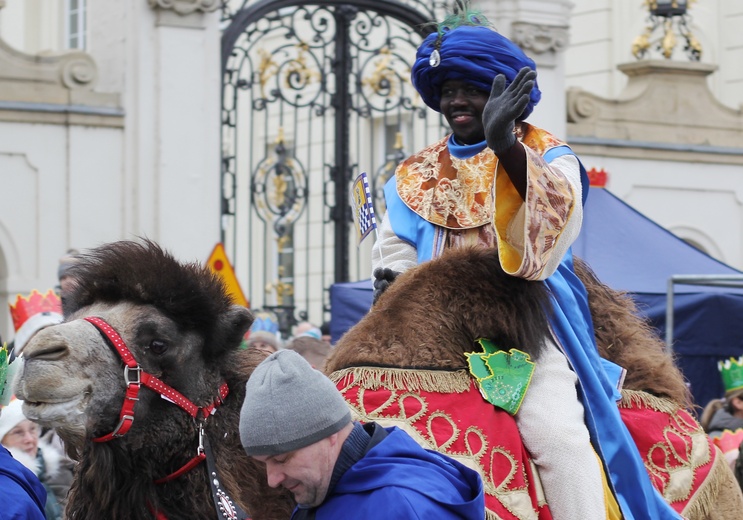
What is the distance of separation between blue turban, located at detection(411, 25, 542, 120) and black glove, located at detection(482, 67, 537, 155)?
345 millimetres

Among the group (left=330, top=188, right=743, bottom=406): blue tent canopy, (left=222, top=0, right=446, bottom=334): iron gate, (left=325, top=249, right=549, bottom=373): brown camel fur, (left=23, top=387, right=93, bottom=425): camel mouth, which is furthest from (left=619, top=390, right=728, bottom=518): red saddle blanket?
(left=222, top=0, right=446, bottom=334): iron gate

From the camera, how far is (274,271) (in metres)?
14.6

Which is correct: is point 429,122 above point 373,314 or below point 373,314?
above

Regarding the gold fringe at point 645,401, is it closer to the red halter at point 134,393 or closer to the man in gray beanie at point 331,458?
the red halter at point 134,393

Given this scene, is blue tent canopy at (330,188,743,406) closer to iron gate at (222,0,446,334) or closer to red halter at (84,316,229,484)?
iron gate at (222,0,446,334)

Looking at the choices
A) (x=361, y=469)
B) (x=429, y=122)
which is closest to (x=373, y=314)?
(x=361, y=469)

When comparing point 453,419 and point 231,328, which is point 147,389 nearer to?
point 231,328

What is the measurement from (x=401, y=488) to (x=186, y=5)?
886cm

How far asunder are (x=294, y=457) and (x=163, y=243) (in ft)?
26.7

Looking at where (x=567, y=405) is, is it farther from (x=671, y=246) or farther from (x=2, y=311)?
(x=2, y=311)

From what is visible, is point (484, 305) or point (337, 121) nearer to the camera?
point (484, 305)

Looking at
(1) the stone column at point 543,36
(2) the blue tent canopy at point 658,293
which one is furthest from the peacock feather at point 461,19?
(1) the stone column at point 543,36

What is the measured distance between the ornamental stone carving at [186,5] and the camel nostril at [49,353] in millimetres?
8136

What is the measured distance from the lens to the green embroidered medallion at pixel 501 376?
3609 mm
